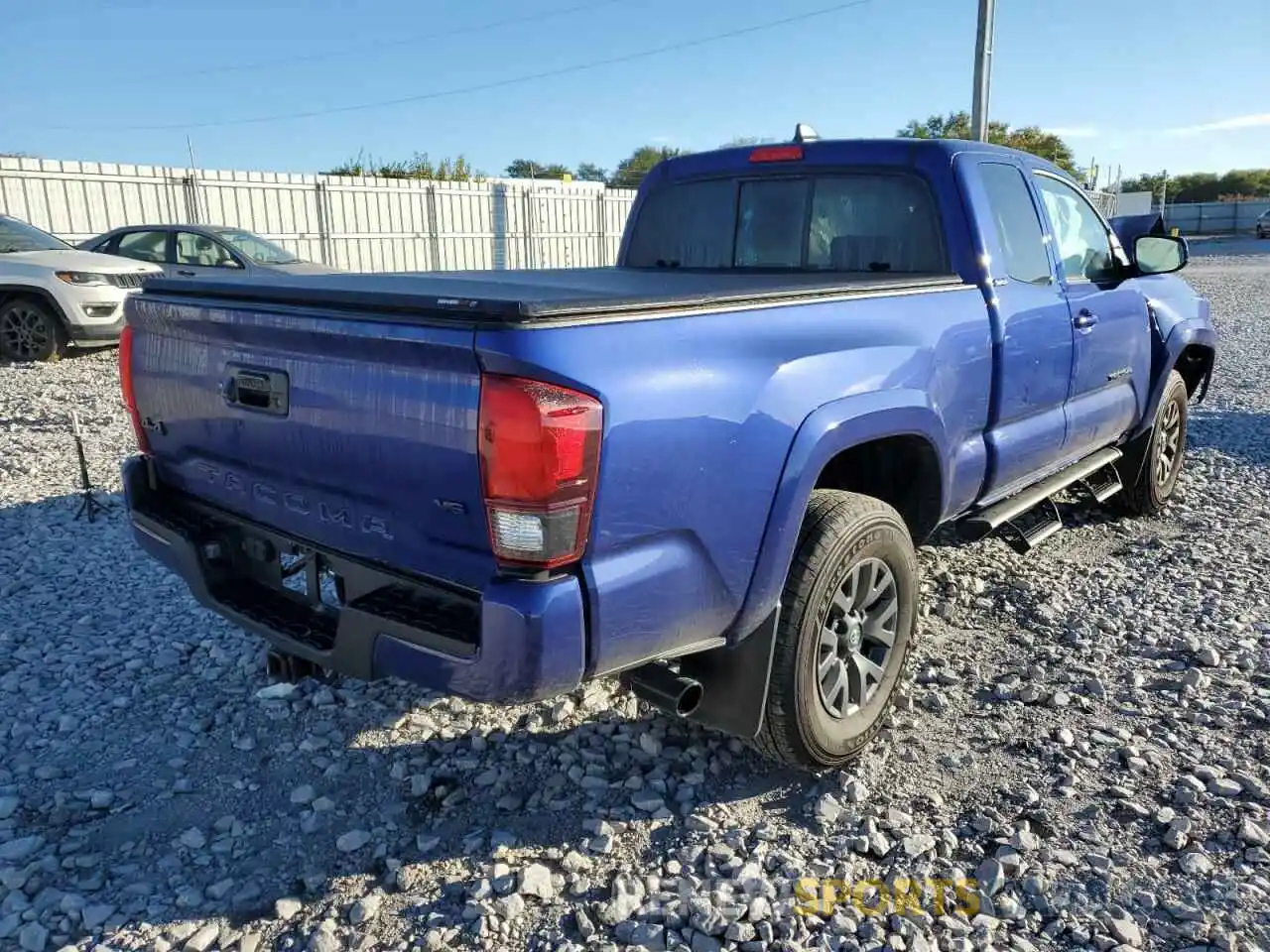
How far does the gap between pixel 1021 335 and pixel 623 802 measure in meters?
2.33

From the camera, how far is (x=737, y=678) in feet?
9.23

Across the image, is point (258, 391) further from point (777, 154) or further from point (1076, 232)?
point (1076, 232)

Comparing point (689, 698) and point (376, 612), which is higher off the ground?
point (376, 612)

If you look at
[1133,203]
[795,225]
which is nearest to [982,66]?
[795,225]

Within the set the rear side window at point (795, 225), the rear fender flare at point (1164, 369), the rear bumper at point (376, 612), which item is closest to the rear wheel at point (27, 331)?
the rear side window at point (795, 225)

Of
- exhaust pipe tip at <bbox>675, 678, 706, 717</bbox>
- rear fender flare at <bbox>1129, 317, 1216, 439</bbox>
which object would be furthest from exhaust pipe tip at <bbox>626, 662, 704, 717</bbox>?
rear fender flare at <bbox>1129, 317, 1216, 439</bbox>

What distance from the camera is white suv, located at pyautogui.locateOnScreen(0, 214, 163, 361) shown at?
10.2 meters

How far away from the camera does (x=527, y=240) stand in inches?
936

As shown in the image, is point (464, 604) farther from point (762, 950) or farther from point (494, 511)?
point (762, 950)

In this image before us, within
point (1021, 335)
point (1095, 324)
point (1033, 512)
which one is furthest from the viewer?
point (1033, 512)

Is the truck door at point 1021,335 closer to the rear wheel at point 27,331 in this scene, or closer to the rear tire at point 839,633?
the rear tire at point 839,633

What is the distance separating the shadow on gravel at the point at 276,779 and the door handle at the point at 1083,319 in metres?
2.45

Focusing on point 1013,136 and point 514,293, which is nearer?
point 514,293

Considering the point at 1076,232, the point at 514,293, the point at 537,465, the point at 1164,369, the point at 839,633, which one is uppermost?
the point at 1076,232
